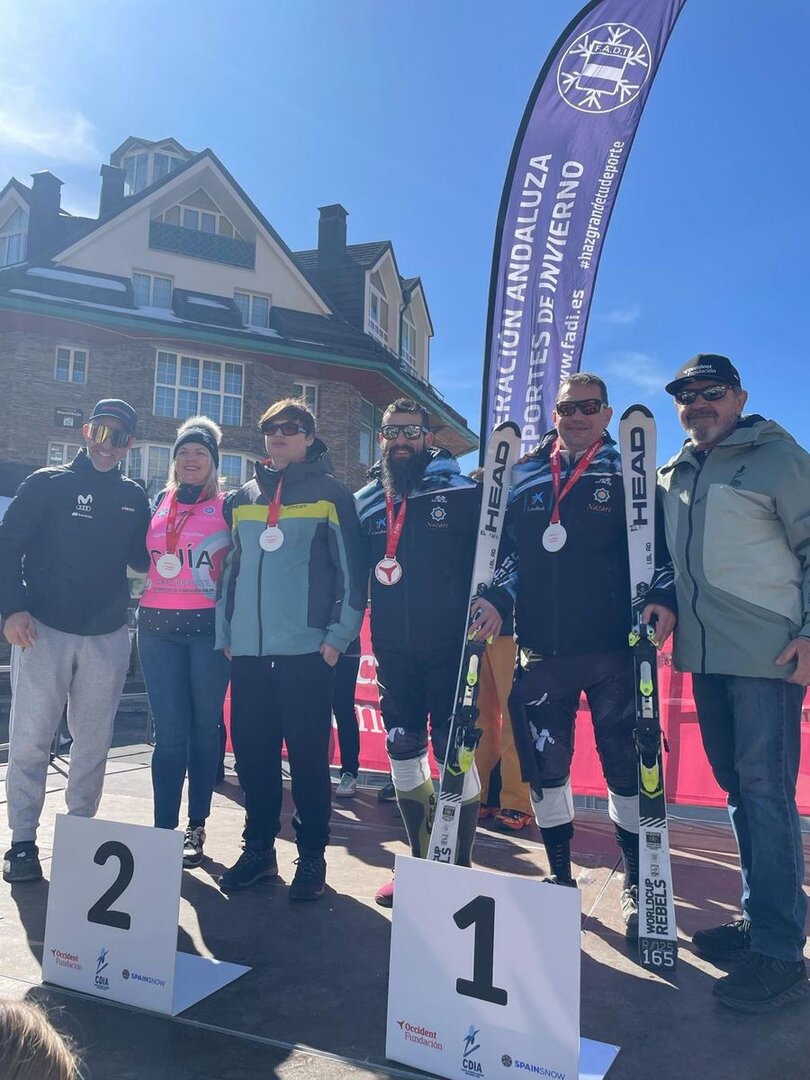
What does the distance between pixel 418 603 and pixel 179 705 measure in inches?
53.5

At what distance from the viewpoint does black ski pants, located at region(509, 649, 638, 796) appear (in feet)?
10.2

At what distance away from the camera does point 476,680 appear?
3117mm

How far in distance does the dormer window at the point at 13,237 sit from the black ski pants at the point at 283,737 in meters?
28.3

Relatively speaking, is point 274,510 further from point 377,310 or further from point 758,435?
point 377,310

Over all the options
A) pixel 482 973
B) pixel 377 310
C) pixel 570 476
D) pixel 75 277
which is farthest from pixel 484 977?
pixel 377 310

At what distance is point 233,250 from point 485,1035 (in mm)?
27585

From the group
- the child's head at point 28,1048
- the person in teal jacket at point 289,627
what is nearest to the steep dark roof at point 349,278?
the person in teal jacket at point 289,627

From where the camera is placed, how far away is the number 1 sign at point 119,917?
2363 millimetres

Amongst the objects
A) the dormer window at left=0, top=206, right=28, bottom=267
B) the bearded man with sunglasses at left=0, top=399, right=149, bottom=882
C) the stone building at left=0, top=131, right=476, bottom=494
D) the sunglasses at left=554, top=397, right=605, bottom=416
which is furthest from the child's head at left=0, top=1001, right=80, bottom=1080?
the dormer window at left=0, top=206, right=28, bottom=267

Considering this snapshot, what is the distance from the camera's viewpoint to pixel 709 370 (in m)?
2.99

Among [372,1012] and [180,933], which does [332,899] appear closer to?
[180,933]

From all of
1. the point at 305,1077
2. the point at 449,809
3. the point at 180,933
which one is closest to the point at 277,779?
the point at 180,933

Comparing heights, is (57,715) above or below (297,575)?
below

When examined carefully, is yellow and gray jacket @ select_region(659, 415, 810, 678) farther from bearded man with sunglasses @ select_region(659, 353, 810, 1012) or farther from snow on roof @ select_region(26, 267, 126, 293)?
snow on roof @ select_region(26, 267, 126, 293)
